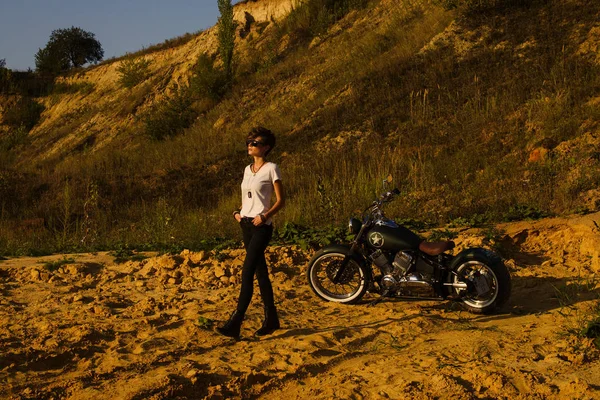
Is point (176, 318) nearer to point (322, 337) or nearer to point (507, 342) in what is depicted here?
point (322, 337)

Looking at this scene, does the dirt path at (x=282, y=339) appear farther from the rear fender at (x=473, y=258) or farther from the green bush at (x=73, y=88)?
the green bush at (x=73, y=88)

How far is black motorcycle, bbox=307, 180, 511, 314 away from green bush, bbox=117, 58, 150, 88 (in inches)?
1420

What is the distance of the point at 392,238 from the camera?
21.5 ft

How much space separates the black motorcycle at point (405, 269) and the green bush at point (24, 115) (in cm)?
4366

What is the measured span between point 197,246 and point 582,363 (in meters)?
6.02

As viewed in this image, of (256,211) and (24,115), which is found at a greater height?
(24,115)

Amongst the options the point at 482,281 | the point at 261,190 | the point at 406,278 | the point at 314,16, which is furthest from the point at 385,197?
the point at 314,16

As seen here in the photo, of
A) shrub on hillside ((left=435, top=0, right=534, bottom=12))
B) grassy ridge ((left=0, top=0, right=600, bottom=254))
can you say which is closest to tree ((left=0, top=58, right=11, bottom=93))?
grassy ridge ((left=0, top=0, right=600, bottom=254))

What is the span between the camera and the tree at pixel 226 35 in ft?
105

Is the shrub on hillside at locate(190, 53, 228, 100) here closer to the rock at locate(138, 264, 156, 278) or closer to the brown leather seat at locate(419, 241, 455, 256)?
the rock at locate(138, 264, 156, 278)

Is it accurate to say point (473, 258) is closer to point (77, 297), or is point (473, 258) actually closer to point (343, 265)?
point (343, 265)

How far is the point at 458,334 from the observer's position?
5.61 meters

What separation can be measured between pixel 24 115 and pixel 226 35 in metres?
21.6

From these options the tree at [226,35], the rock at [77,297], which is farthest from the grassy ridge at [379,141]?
the tree at [226,35]
